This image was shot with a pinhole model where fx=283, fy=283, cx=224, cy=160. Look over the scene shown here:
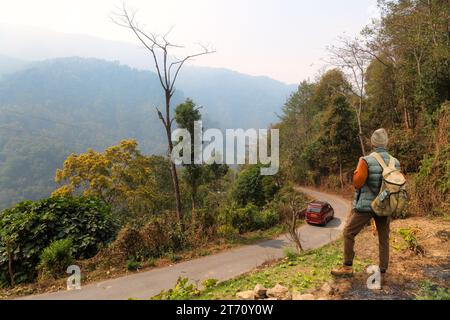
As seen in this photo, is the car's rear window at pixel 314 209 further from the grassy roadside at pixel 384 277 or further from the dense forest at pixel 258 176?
the grassy roadside at pixel 384 277

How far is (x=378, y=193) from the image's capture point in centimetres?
357

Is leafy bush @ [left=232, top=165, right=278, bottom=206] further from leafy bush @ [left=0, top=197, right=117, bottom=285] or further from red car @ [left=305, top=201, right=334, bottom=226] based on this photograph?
leafy bush @ [left=0, top=197, right=117, bottom=285]

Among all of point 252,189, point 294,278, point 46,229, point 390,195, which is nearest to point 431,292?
point 390,195

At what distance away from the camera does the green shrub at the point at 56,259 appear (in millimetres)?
8250

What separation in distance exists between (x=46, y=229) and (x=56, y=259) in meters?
1.34

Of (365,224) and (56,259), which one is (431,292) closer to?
(365,224)

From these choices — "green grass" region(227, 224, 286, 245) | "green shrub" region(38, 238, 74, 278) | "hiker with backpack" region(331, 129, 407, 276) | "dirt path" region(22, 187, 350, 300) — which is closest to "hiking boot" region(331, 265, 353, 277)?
"hiker with backpack" region(331, 129, 407, 276)

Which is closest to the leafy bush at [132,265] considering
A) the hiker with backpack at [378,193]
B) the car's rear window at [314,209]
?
the hiker with backpack at [378,193]

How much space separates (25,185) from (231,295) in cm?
9346

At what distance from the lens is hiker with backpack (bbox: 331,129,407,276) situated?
3465mm

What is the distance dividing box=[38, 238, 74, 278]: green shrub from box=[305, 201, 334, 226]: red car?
1286 centimetres

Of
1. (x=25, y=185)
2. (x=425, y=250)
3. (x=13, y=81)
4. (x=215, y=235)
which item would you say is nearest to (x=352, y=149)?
(x=215, y=235)

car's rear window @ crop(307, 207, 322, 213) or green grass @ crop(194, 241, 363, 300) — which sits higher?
green grass @ crop(194, 241, 363, 300)
